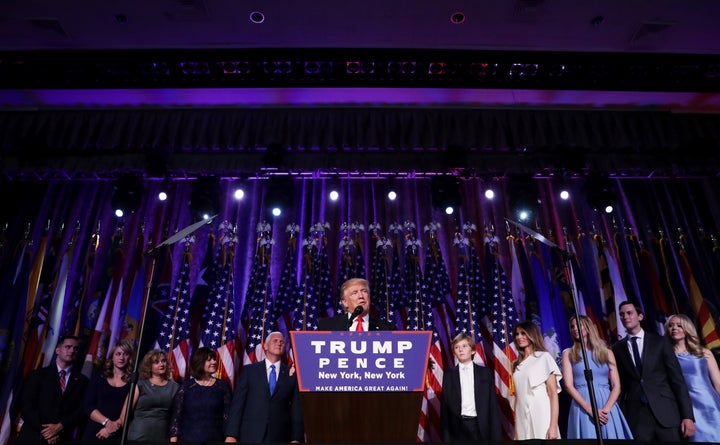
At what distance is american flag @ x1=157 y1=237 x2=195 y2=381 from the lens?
588 centimetres

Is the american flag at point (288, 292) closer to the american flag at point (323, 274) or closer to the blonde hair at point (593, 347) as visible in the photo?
the american flag at point (323, 274)

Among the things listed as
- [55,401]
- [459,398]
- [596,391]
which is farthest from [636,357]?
[55,401]

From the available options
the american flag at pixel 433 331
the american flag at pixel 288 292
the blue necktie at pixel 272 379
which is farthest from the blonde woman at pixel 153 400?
the american flag at pixel 433 331

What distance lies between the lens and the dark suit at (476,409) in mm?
4879

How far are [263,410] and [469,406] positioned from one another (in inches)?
75.6

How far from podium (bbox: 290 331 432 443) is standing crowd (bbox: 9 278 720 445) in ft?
7.12

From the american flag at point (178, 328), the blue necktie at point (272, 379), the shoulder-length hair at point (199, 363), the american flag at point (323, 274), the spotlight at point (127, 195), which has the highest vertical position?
the spotlight at point (127, 195)

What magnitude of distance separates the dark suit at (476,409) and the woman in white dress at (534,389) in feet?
0.99

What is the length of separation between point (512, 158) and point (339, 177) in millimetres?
2145

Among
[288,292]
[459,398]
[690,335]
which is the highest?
[288,292]

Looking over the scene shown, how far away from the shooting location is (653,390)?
495 centimetres

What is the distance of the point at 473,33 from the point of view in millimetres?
5559

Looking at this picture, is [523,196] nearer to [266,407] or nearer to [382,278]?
[382,278]

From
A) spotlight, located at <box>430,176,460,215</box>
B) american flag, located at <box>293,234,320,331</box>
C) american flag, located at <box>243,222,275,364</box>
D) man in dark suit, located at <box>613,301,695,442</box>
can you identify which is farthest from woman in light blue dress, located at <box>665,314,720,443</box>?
american flag, located at <box>243,222,275,364</box>
